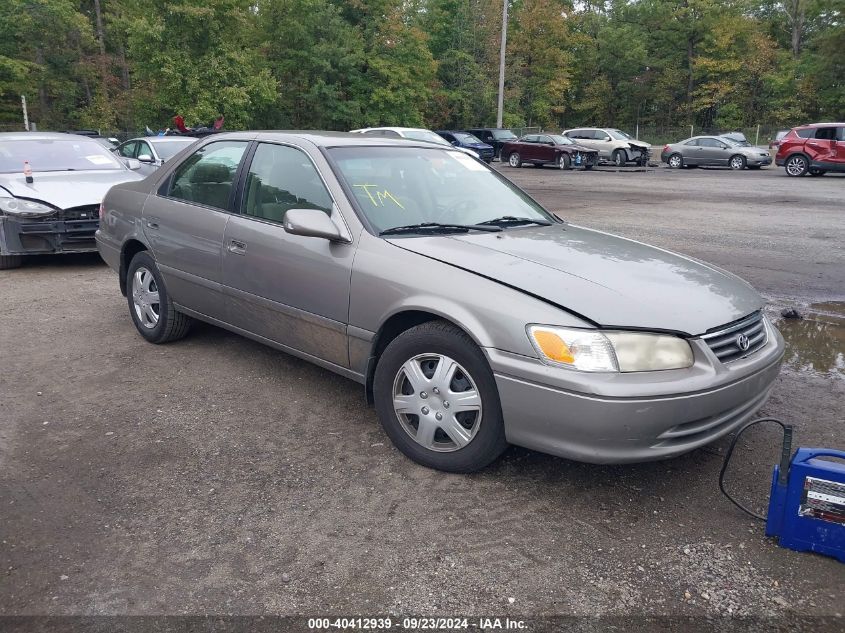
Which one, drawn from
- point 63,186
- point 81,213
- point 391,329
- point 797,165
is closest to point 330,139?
point 391,329

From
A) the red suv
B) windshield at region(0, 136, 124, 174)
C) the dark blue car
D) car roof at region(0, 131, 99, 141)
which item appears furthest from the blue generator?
→ the dark blue car

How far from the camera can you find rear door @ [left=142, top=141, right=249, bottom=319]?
4746 mm

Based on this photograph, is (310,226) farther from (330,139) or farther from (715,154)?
(715,154)

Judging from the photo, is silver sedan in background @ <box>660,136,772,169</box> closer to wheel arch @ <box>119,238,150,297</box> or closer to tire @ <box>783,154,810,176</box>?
tire @ <box>783,154,810,176</box>

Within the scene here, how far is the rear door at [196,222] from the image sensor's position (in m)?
4.75

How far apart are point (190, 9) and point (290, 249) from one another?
88.6ft

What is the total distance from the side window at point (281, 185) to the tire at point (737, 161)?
1101 inches

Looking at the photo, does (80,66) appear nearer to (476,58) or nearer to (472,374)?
(476,58)

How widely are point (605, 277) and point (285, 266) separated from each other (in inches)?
71.8

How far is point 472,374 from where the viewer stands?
331cm

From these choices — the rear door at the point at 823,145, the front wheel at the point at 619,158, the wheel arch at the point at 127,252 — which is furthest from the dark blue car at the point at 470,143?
the wheel arch at the point at 127,252

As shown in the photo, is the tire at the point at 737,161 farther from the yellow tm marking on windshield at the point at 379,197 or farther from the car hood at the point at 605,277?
the yellow tm marking on windshield at the point at 379,197

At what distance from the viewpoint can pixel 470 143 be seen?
3064 cm

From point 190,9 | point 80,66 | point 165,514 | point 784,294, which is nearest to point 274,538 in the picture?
point 165,514
